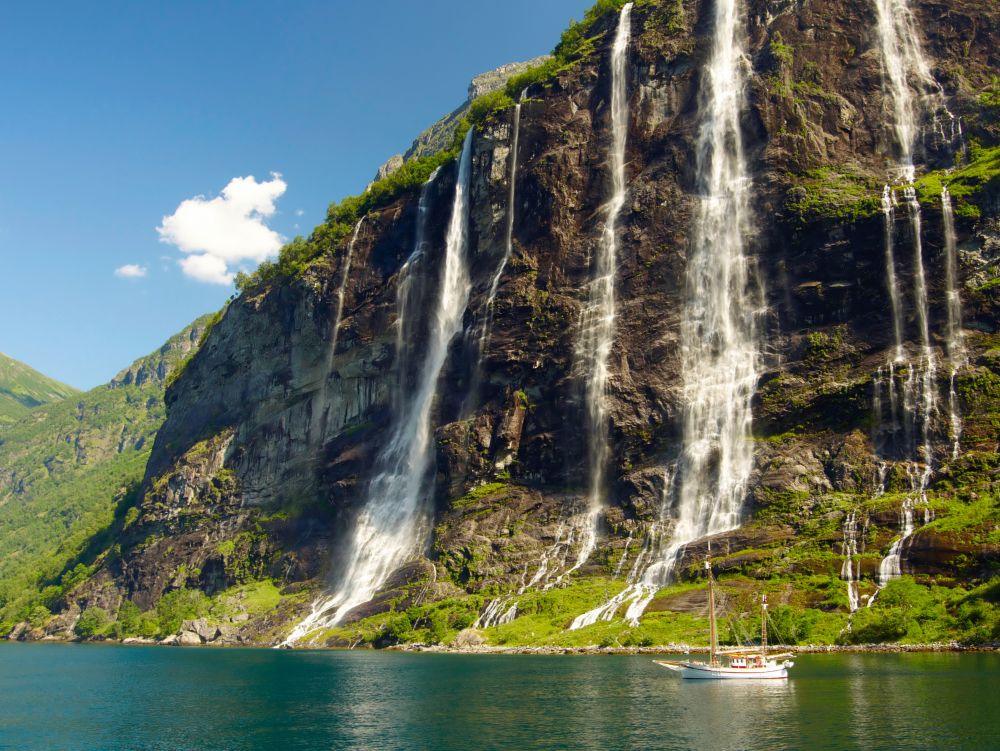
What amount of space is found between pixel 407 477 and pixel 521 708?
67.2 meters

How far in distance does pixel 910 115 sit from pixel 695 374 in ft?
130

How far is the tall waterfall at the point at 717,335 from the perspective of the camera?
85375mm

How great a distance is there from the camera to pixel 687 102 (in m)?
110

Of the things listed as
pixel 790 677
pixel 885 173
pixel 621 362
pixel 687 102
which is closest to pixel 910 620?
pixel 790 677

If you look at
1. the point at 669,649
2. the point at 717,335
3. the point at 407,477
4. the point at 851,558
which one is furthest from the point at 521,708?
the point at 407,477

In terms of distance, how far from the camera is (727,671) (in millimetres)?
54469

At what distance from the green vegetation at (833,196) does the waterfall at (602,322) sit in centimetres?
2147

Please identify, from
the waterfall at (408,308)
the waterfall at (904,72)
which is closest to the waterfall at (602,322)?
the waterfall at (408,308)

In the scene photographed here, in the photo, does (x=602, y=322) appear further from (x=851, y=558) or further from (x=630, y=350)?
(x=851, y=558)

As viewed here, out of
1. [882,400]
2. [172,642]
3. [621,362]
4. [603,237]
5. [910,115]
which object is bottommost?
[172,642]

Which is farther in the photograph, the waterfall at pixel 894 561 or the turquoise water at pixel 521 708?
the waterfall at pixel 894 561

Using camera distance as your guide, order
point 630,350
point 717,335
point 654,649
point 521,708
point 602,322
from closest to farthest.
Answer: point 521,708 → point 654,649 → point 717,335 → point 630,350 → point 602,322

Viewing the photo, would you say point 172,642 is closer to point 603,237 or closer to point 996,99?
point 603,237

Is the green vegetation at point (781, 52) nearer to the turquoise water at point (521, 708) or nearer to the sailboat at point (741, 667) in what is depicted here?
the turquoise water at point (521, 708)
